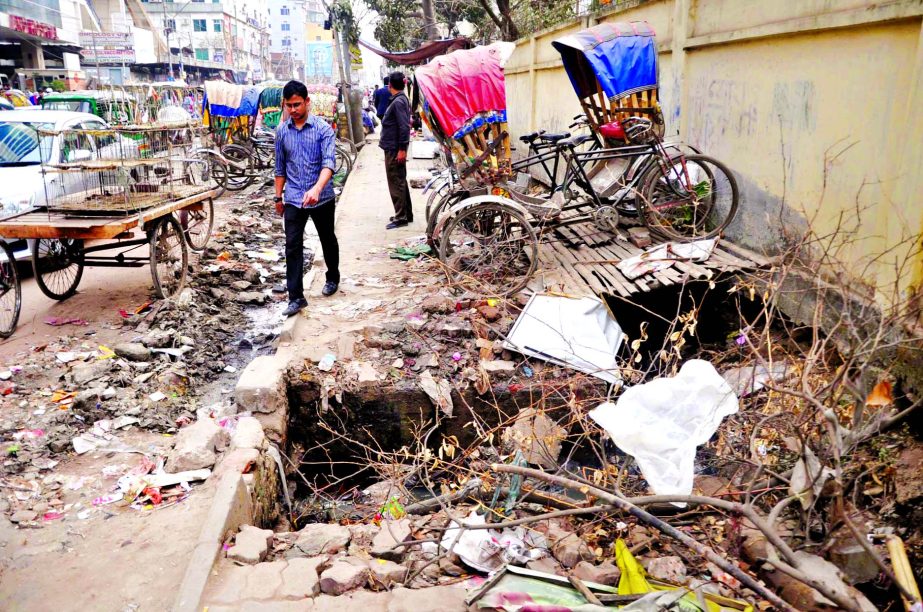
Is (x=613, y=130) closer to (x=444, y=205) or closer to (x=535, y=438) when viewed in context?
(x=444, y=205)

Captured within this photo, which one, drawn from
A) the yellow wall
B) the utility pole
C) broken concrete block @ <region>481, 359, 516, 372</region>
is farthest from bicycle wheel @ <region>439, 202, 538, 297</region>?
the utility pole

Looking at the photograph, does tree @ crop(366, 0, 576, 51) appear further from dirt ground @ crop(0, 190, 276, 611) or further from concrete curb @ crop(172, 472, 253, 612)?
concrete curb @ crop(172, 472, 253, 612)

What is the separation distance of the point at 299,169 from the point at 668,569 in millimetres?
4440

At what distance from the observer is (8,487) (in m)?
3.72

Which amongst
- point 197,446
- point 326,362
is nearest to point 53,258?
point 326,362

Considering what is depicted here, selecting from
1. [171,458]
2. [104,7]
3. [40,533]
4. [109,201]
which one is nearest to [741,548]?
[171,458]

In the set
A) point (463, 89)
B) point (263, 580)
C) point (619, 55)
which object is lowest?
point (263, 580)

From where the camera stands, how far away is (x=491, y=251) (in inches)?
242

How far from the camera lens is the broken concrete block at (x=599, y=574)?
2793 millimetres

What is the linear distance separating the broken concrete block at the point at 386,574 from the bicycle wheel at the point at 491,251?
313 cm

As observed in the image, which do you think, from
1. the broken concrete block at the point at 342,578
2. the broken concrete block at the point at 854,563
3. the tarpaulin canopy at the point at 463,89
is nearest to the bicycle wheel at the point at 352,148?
→ the tarpaulin canopy at the point at 463,89

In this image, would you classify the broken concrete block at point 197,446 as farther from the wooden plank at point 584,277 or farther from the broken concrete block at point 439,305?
the wooden plank at point 584,277

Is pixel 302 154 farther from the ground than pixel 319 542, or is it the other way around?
pixel 302 154

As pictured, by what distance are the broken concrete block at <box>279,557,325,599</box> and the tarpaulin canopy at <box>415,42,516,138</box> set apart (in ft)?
15.6
